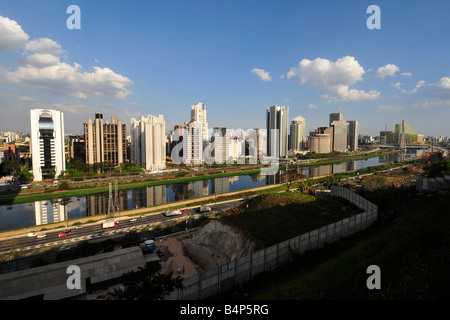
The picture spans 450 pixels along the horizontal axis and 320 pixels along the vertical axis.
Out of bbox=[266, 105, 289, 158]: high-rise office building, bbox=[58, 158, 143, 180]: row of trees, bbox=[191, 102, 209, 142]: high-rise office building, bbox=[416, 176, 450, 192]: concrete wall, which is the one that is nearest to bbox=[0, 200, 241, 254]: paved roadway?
bbox=[416, 176, 450, 192]: concrete wall

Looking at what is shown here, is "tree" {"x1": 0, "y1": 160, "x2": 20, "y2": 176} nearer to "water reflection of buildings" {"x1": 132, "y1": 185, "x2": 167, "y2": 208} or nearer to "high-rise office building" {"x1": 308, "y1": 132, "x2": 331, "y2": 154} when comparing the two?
"water reflection of buildings" {"x1": 132, "y1": 185, "x2": 167, "y2": 208}

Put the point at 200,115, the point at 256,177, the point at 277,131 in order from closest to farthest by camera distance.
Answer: the point at 256,177 → the point at 200,115 → the point at 277,131

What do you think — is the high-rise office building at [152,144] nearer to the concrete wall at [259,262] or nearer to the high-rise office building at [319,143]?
the concrete wall at [259,262]

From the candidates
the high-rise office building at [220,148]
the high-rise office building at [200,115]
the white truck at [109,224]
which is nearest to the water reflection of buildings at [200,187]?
the white truck at [109,224]

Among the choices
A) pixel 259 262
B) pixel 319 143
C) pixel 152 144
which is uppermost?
pixel 319 143

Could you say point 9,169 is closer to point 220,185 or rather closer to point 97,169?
point 97,169

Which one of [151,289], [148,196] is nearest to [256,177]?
[148,196]
